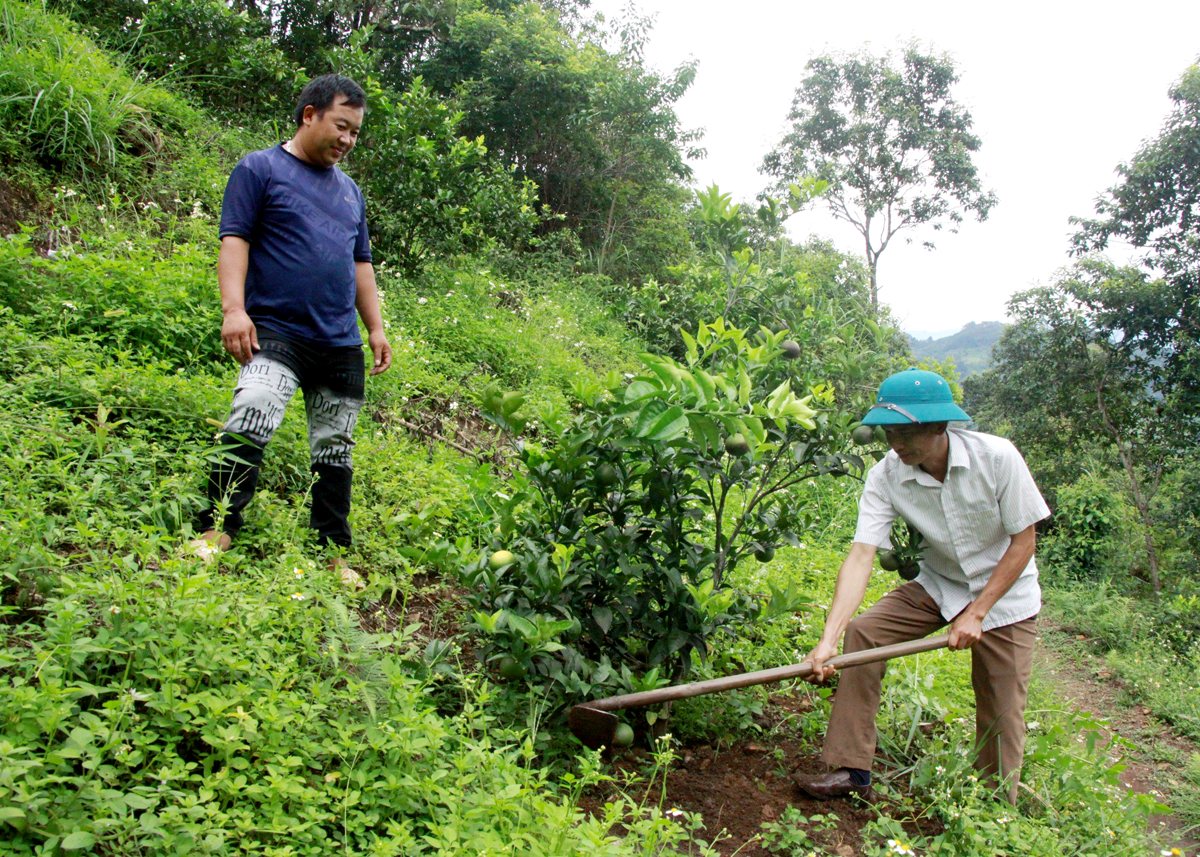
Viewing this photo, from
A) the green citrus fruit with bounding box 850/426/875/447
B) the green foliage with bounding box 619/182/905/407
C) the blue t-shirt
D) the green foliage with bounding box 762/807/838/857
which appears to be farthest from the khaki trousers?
the blue t-shirt

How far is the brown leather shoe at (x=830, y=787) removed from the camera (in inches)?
105

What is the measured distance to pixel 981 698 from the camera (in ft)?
9.54

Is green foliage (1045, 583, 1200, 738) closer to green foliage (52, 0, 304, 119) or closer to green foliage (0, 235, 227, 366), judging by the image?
green foliage (0, 235, 227, 366)

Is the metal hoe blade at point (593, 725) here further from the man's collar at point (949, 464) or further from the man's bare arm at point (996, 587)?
the man's collar at point (949, 464)

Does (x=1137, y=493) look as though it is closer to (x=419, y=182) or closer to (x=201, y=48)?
(x=419, y=182)

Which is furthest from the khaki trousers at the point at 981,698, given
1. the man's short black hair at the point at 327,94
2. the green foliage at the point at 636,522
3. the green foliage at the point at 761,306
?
the man's short black hair at the point at 327,94

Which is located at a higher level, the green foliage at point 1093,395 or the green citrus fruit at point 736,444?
the green foliage at point 1093,395

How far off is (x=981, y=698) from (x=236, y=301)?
3.01 meters

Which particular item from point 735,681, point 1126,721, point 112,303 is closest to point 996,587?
point 735,681

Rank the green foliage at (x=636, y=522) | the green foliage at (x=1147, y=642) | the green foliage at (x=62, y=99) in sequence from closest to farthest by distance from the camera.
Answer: the green foliage at (x=636, y=522) → the green foliage at (x=62, y=99) → the green foliage at (x=1147, y=642)

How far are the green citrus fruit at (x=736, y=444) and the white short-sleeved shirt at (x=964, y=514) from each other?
24.3 inches

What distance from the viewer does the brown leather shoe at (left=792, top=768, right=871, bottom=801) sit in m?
2.67

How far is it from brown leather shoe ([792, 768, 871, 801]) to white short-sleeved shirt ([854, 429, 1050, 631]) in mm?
718

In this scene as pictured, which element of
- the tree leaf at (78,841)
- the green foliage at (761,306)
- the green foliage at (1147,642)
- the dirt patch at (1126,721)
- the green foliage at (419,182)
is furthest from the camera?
the green foliage at (419,182)
